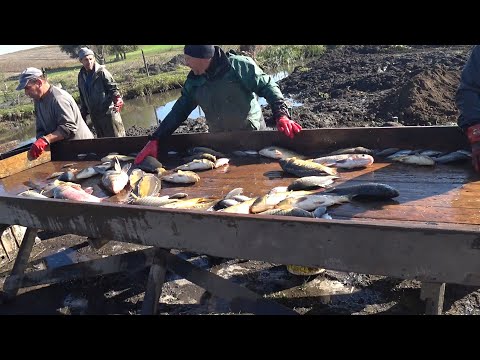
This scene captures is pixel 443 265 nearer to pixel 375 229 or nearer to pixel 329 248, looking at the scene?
pixel 375 229

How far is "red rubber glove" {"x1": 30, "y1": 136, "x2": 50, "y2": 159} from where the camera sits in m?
6.16

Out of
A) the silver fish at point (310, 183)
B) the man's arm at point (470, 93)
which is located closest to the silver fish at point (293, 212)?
the silver fish at point (310, 183)

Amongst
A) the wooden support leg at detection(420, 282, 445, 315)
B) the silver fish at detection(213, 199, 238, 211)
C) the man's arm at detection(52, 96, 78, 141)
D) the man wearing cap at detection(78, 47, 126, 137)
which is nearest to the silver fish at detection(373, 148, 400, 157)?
the wooden support leg at detection(420, 282, 445, 315)

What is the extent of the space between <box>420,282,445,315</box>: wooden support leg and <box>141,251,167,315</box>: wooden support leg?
2.36 metres

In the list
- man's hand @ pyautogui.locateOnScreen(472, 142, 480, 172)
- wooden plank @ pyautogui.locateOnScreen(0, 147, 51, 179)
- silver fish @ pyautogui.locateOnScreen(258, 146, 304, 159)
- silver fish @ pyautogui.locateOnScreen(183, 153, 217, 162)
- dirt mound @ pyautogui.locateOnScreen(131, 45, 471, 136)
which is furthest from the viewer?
dirt mound @ pyautogui.locateOnScreen(131, 45, 471, 136)

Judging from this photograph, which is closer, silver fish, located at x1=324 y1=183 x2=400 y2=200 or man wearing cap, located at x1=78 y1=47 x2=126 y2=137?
silver fish, located at x1=324 y1=183 x2=400 y2=200

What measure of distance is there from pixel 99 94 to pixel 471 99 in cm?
700

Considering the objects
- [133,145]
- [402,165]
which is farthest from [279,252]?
[133,145]

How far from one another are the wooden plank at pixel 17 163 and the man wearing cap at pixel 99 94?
2749 millimetres

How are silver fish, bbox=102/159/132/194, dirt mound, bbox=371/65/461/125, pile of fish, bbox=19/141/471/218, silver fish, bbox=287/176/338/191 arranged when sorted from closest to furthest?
pile of fish, bbox=19/141/471/218, silver fish, bbox=287/176/338/191, silver fish, bbox=102/159/132/194, dirt mound, bbox=371/65/461/125

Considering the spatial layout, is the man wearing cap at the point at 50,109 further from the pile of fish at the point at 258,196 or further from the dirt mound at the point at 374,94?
the dirt mound at the point at 374,94

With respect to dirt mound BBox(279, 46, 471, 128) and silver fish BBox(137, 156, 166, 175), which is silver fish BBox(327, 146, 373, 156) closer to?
silver fish BBox(137, 156, 166, 175)

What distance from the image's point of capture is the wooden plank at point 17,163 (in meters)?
5.93

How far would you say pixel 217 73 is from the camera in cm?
571
